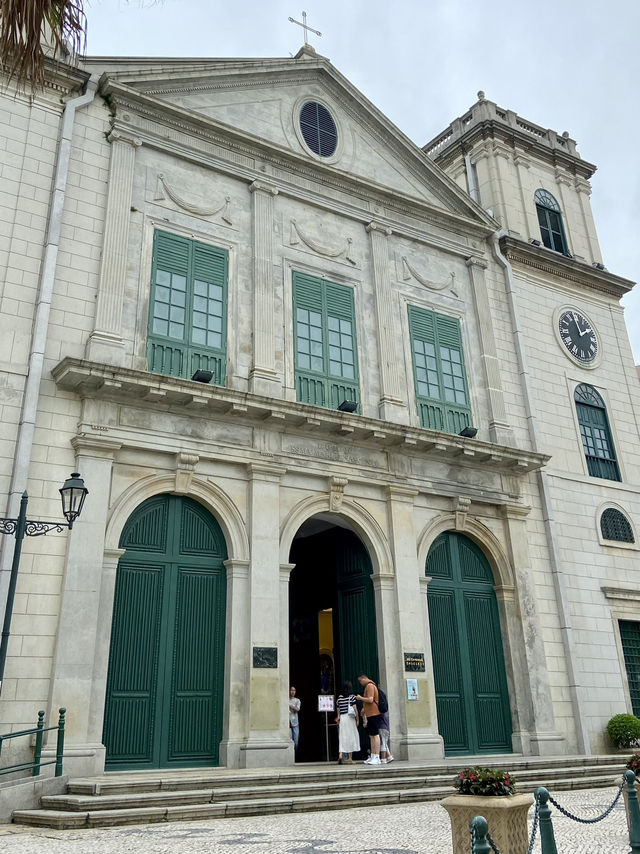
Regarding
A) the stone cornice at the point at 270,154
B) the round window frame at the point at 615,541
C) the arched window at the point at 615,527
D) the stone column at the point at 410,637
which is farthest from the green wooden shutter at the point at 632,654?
the stone cornice at the point at 270,154

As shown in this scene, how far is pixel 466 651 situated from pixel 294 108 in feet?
43.0

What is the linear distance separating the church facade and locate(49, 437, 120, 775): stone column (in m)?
0.04

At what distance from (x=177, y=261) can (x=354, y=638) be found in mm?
8454

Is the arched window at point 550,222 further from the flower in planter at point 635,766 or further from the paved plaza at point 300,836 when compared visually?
the flower in planter at point 635,766

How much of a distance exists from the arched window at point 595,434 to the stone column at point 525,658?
3824 millimetres

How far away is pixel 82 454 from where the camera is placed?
1285 cm

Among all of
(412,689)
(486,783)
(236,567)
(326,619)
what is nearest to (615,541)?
(326,619)

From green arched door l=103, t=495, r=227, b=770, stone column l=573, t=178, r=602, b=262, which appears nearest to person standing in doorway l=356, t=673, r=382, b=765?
green arched door l=103, t=495, r=227, b=770

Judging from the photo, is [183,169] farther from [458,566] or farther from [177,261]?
[458,566]

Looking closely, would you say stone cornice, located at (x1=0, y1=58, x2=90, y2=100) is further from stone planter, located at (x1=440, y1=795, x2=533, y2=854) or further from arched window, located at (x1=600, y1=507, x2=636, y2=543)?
arched window, located at (x1=600, y1=507, x2=636, y2=543)

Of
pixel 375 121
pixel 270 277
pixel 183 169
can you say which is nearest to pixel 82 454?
pixel 270 277

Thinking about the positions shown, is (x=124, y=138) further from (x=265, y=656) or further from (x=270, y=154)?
(x=265, y=656)

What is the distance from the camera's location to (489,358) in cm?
1945

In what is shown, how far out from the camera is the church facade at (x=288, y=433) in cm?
1280
